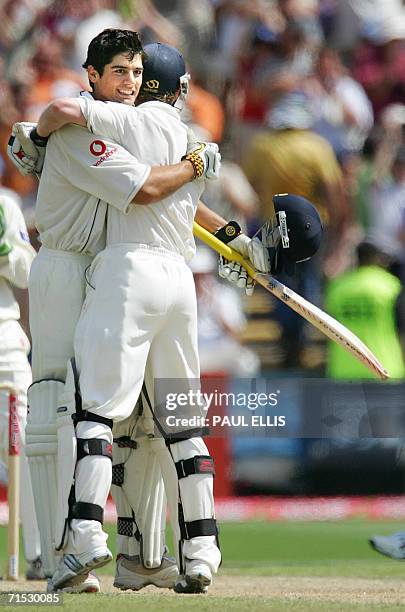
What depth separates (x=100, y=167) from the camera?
5902 mm

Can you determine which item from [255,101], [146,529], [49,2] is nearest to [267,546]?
[146,529]

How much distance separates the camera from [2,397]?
8.01 metres

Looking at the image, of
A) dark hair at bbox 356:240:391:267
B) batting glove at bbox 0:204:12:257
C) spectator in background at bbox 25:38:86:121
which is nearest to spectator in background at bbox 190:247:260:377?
dark hair at bbox 356:240:391:267

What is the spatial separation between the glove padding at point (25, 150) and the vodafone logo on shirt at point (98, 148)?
13.4 inches

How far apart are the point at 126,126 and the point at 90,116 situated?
18cm

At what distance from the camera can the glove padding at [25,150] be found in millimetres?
6156

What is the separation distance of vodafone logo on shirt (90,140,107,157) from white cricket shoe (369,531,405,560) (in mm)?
2493

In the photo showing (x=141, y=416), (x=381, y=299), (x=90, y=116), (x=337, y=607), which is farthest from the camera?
(x=381, y=299)

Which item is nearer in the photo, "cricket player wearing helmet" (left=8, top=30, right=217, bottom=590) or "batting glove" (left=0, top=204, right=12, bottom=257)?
A: "cricket player wearing helmet" (left=8, top=30, right=217, bottom=590)

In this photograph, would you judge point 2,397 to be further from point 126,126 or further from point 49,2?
point 49,2

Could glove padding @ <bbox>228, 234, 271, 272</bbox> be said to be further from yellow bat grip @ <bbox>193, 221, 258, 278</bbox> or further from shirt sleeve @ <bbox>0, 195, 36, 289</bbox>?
shirt sleeve @ <bbox>0, 195, 36, 289</bbox>

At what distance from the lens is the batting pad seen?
20.1 feet

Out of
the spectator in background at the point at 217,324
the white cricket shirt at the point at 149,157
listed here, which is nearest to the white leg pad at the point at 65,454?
the white cricket shirt at the point at 149,157

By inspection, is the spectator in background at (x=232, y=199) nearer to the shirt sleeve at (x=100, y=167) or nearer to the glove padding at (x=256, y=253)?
the glove padding at (x=256, y=253)
